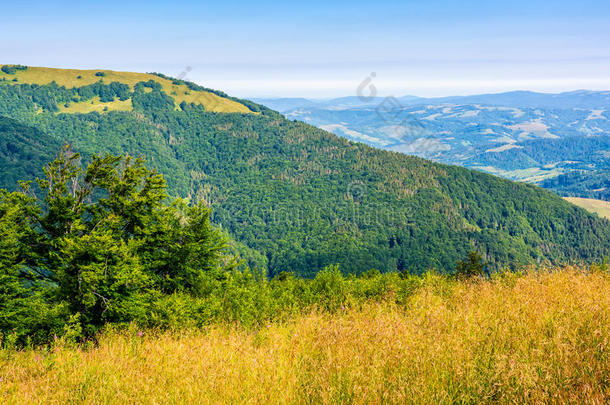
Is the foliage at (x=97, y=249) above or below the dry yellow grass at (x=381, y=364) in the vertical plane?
below

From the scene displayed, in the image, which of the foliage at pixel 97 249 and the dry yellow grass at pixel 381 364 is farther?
the foliage at pixel 97 249

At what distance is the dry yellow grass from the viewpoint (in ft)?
10.9

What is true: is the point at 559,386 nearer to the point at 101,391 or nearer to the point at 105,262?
the point at 101,391

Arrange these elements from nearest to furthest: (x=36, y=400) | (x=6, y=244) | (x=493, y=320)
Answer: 1. (x=36, y=400)
2. (x=493, y=320)
3. (x=6, y=244)

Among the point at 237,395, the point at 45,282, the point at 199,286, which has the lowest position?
the point at 199,286

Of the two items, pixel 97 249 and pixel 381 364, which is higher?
pixel 381 364

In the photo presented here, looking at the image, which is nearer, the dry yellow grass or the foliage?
the dry yellow grass

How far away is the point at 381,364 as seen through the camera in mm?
3766

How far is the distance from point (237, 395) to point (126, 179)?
18976 mm

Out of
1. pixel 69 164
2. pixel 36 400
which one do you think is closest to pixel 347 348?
pixel 36 400

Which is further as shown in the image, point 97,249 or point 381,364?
point 97,249

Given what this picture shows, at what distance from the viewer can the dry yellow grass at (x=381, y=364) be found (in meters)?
3.33

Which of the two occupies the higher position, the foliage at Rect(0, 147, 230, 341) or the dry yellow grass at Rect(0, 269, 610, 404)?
the dry yellow grass at Rect(0, 269, 610, 404)

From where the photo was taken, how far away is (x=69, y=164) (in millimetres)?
20172
